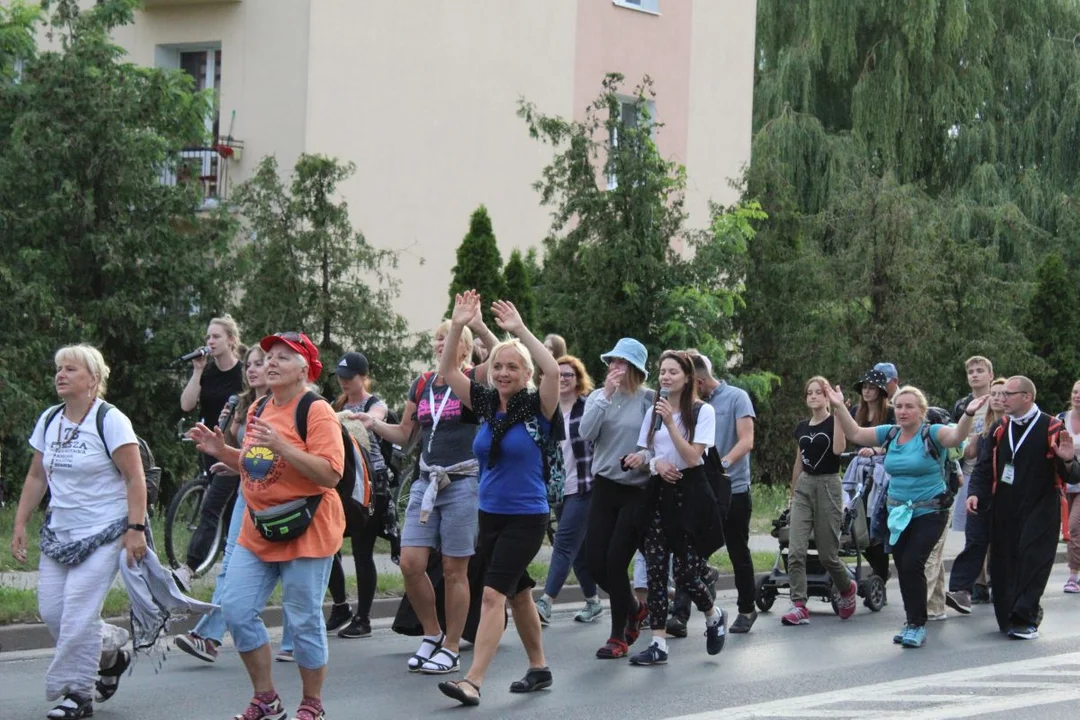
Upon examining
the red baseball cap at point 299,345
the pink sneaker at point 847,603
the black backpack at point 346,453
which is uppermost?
the red baseball cap at point 299,345

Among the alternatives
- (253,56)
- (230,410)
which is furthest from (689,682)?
(253,56)

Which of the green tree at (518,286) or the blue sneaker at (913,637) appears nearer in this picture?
the blue sneaker at (913,637)

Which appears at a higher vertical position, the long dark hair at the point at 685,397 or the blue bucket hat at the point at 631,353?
the blue bucket hat at the point at 631,353

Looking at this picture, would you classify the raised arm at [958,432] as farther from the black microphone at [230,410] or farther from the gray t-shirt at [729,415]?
the black microphone at [230,410]

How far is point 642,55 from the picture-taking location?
2920 centimetres

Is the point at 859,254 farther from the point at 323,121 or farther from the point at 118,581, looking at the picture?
the point at 118,581

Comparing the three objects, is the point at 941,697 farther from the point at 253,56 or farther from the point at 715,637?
the point at 253,56

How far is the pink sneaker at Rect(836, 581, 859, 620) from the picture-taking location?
40.8 feet

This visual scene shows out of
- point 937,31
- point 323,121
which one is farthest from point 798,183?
point 323,121

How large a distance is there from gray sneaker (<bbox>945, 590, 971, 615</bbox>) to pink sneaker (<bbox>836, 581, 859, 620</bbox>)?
2.93ft

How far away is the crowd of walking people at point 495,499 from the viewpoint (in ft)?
24.4

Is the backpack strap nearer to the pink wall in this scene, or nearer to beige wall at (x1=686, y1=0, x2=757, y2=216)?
the pink wall

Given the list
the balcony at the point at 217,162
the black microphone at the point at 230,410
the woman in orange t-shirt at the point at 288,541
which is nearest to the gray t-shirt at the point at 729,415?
the black microphone at the point at 230,410

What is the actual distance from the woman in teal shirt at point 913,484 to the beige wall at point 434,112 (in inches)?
561
